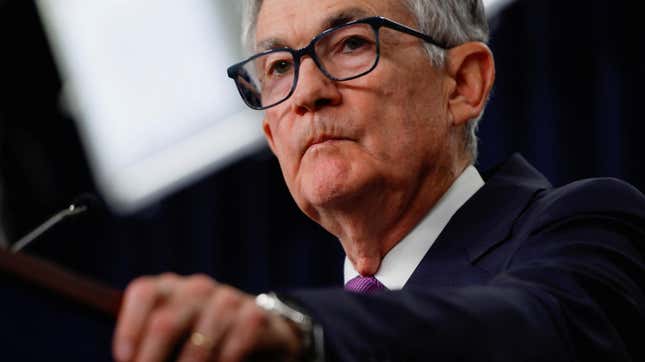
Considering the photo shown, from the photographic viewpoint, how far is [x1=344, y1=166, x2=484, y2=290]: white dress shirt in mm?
1439

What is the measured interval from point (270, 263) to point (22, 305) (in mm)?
2790

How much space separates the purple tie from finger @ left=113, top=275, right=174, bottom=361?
0.82m

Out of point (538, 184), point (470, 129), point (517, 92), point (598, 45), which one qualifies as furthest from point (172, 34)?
point (538, 184)

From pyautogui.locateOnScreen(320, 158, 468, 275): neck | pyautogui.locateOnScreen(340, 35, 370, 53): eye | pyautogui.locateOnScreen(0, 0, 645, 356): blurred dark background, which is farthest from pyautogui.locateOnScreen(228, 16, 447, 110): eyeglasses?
pyautogui.locateOnScreen(0, 0, 645, 356): blurred dark background

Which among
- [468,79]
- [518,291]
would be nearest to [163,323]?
[518,291]

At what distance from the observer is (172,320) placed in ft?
1.95

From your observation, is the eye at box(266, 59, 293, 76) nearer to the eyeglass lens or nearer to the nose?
the eyeglass lens

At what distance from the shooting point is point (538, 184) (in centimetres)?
141

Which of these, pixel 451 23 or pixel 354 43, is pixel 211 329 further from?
pixel 451 23

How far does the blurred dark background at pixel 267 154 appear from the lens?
248cm

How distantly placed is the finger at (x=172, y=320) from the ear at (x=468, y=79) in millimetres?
998

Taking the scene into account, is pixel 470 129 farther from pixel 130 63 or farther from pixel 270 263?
pixel 130 63

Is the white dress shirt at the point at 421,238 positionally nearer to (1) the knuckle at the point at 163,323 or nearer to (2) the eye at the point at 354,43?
(2) the eye at the point at 354,43

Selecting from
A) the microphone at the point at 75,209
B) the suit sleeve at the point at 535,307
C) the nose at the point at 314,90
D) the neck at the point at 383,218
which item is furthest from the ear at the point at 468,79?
the microphone at the point at 75,209
